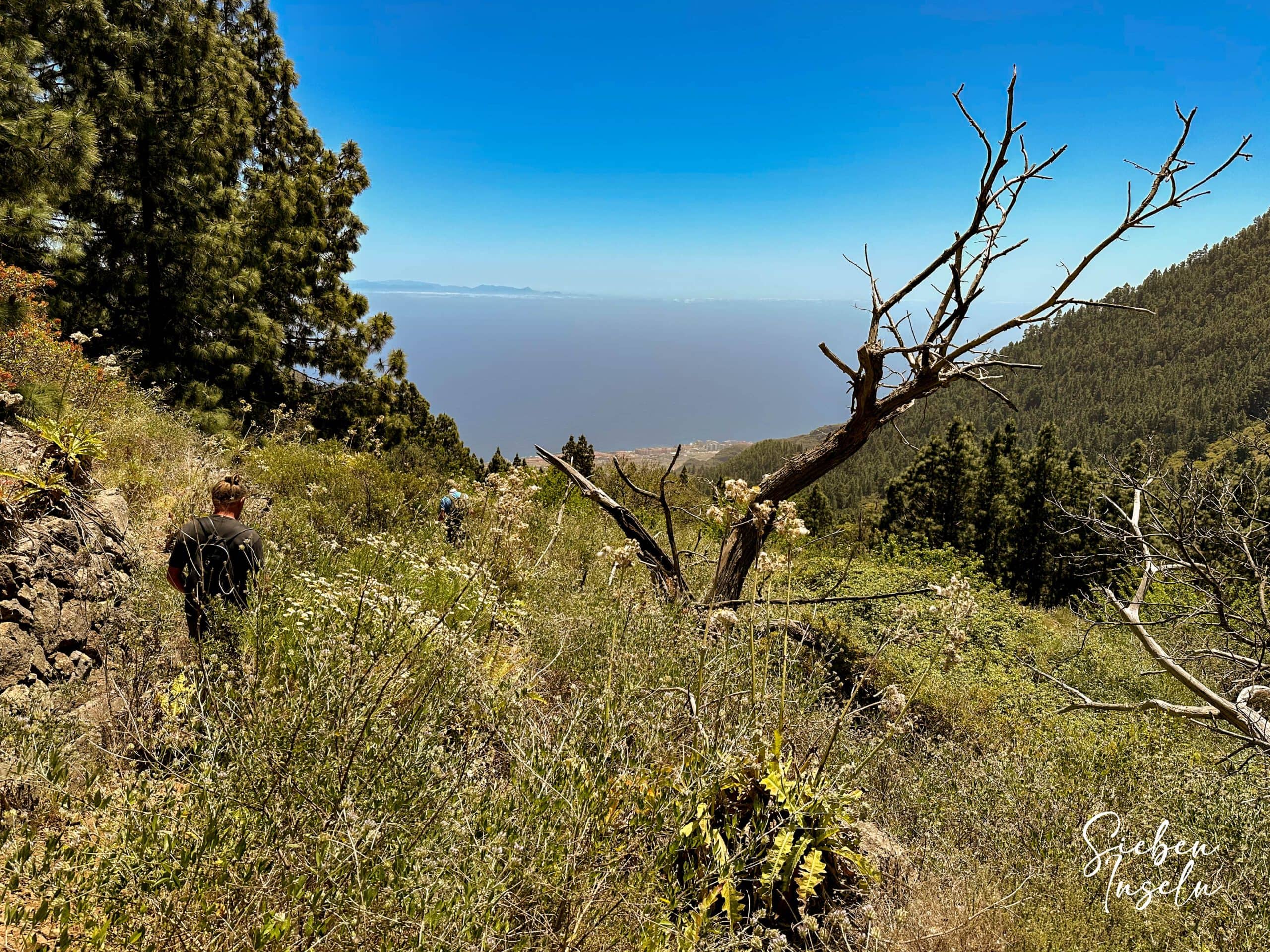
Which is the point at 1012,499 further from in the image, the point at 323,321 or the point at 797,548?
the point at 797,548

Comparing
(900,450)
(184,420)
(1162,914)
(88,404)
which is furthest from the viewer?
(900,450)

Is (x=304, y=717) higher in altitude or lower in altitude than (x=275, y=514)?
higher

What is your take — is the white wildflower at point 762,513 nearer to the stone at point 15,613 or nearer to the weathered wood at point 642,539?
the weathered wood at point 642,539

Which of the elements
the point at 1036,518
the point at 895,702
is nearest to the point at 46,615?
the point at 895,702

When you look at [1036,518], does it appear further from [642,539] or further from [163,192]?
[163,192]

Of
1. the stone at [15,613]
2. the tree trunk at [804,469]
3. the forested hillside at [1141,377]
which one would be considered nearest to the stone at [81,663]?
the stone at [15,613]

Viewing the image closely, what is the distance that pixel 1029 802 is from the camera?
364 centimetres

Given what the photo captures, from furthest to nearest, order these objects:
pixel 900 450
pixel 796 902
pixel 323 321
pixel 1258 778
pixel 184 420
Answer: pixel 900 450
pixel 323 321
pixel 184 420
pixel 1258 778
pixel 796 902

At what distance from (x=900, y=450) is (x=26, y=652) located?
3278 inches

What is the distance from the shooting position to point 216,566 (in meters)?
3.69

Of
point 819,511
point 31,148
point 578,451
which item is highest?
point 31,148

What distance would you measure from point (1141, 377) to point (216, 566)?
113 metres

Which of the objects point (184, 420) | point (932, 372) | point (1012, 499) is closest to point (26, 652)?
point (932, 372)

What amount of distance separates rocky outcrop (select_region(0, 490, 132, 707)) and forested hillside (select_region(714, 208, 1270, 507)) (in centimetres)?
5874
